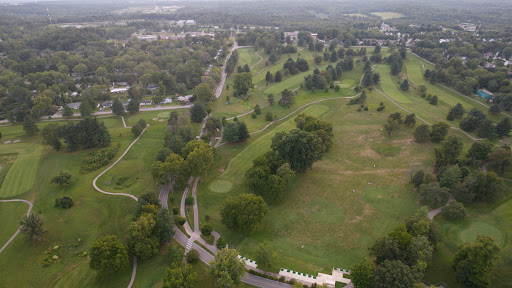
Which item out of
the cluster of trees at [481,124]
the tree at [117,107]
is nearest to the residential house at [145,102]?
the tree at [117,107]

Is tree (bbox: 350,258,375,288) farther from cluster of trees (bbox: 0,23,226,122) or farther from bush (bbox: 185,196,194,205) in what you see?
cluster of trees (bbox: 0,23,226,122)

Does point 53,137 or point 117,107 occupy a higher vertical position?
point 117,107

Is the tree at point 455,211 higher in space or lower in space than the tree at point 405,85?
lower

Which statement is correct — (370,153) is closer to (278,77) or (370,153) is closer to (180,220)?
(180,220)

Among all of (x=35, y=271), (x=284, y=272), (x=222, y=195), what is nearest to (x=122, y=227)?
(x=35, y=271)

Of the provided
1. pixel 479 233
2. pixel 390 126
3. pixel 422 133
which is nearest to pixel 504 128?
pixel 422 133

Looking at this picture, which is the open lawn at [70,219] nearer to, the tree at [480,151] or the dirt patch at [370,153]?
the dirt patch at [370,153]

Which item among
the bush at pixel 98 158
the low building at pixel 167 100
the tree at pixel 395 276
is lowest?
the bush at pixel 98 158
